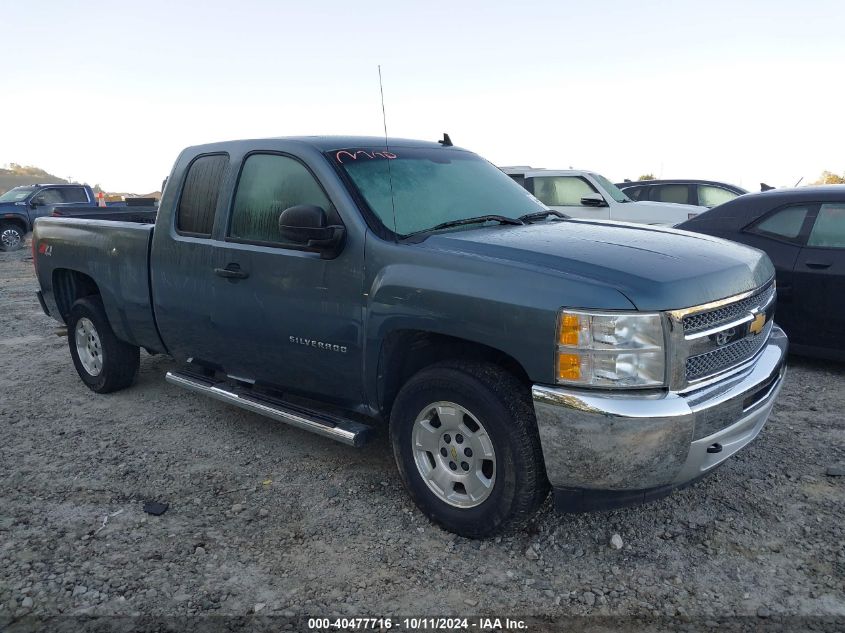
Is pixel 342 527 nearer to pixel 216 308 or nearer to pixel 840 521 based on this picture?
pixel 216 308

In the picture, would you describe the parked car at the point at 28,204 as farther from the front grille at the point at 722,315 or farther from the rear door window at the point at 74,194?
the front grille at the point at 722,315

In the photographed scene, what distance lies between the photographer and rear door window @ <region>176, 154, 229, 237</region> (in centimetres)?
425

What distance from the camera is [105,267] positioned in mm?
5043

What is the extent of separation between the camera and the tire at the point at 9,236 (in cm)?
1814

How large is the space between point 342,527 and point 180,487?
1085mm

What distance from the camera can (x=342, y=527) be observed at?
3.40m

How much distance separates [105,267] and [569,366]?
12.3ft

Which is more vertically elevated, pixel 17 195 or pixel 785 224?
pixel 17 195

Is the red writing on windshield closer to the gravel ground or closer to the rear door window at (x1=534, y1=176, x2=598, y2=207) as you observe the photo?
the gravel ground

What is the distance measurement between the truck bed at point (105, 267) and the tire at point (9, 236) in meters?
14.5

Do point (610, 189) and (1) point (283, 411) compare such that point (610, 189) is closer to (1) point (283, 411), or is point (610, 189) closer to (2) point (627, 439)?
(1) point (283, 411)

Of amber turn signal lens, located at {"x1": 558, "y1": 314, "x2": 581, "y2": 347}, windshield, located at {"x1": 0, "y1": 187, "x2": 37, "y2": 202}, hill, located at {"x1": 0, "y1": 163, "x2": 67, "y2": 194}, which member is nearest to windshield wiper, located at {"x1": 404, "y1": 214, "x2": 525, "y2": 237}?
amber turn signal lens, located at {"x1": 558, "y1": 314, "x2": 581, "y2": 347}

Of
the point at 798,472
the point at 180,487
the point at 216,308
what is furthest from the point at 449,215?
the point at 798,472

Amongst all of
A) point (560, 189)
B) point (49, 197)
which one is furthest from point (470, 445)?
point (49, 197)
